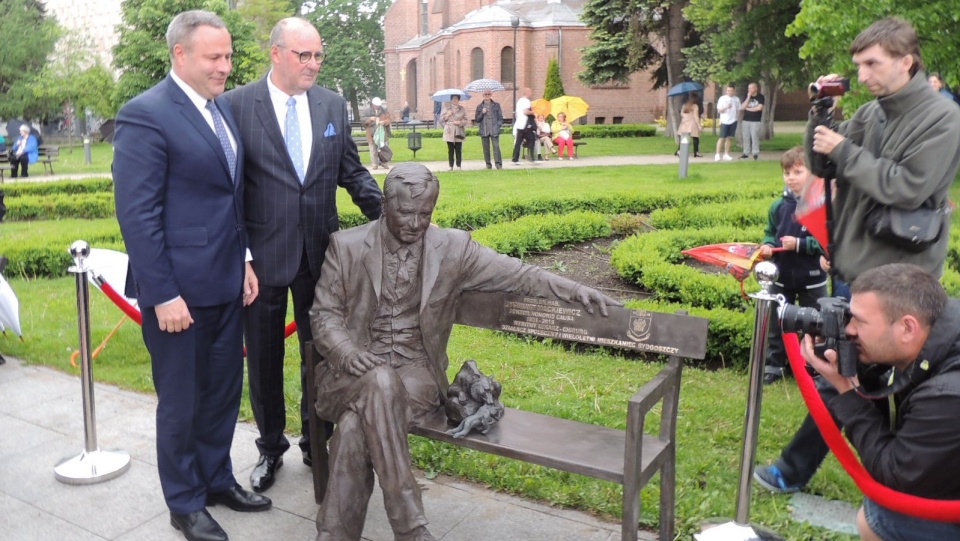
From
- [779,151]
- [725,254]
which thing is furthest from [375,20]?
[725,254]

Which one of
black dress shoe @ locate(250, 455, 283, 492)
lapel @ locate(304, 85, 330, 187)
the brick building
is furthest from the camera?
the brick building

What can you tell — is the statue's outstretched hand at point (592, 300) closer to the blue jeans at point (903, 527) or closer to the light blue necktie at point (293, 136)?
the blue jeans at point (903, 527)

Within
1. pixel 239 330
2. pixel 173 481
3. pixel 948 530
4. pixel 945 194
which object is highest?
pixel 945 194

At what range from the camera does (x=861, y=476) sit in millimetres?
2896

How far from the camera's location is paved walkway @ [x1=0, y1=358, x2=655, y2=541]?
374 centimetres

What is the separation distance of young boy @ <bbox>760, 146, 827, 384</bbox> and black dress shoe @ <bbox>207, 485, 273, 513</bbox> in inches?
132

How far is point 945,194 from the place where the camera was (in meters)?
3.62

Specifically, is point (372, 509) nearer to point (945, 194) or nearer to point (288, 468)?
point (288, 468)

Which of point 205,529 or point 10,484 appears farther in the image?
point 10,484

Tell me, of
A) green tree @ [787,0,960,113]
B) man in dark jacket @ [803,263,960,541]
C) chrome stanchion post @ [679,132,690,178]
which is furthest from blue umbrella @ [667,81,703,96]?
man in dark jacket @ [803,263,960,541]

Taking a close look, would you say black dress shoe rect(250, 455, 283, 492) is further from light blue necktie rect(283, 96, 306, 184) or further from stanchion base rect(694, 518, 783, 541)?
stanchion base rect(694, 518, 783, 541)

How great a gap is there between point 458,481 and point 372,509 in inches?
20.5

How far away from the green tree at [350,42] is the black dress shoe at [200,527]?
56.4 m

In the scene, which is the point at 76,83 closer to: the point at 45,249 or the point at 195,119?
the point at 45,249
